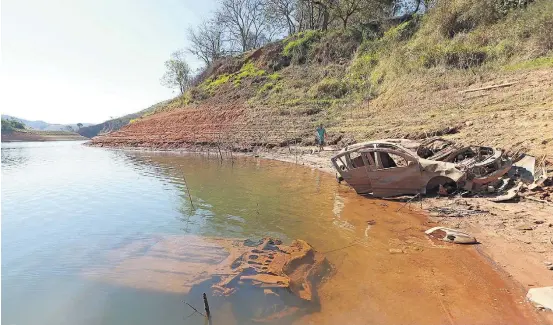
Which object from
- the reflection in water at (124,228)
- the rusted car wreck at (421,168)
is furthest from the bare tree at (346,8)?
the rusted car wreck at (421,168)

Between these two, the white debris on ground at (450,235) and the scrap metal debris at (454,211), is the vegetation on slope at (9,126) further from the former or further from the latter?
the white debris on ground at (450,235)

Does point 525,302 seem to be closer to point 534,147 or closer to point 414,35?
point 534,147

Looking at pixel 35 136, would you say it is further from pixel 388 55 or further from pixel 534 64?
pixel 534 64

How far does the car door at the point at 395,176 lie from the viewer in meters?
9.36

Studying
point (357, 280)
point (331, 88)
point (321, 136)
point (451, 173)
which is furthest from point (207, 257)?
point (331, 88)

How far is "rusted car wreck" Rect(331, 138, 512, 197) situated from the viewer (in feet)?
28.9

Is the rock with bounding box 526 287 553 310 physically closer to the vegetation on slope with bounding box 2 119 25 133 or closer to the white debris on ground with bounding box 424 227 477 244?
the white debris on ground with bounding box 424 227 477 244

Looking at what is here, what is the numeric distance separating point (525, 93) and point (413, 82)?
727 centimetres

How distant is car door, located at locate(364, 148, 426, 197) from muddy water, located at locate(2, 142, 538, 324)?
64 centimetres

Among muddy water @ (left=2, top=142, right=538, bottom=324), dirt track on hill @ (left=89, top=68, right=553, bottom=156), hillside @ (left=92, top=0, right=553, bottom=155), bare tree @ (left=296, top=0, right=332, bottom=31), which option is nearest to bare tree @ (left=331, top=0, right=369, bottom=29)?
Result: hillside @ (left=92, top=0, right=553, bottom=155)

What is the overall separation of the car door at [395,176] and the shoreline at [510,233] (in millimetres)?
612

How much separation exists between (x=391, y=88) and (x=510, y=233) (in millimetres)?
16340

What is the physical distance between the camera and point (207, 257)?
255 inches

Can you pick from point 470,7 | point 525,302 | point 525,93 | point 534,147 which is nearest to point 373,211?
point 525,302
